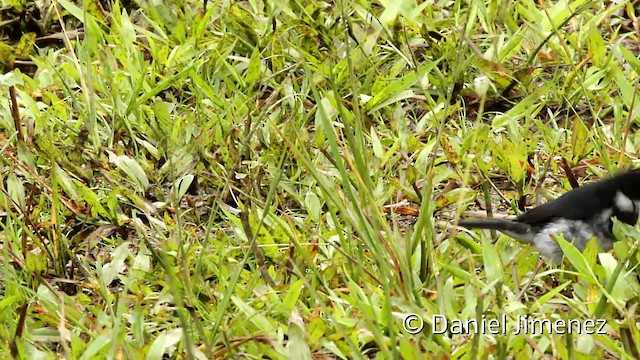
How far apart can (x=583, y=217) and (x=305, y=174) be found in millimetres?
1010

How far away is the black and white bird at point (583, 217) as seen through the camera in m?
3.46

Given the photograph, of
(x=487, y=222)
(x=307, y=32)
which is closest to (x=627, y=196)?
(x=487, y=222)

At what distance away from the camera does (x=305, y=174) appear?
4.06 meters

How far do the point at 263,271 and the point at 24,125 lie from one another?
4.40 ft

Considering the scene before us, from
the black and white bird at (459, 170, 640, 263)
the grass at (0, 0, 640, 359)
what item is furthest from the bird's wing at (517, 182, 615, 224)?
the grass at (0, 0, 640, 359)

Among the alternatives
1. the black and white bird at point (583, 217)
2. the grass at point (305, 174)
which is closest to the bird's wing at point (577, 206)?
the black and white bird at point (583, 217)

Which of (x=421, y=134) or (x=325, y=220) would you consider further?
(x=421, y=134)

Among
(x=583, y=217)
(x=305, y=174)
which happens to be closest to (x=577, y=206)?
(x=583, y=217)

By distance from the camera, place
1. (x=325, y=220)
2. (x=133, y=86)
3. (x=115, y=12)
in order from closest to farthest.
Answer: (x=325, y=220) < (x=133, y=86) < (x=115, y=12)

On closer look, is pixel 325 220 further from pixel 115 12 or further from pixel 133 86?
pixel 115 12

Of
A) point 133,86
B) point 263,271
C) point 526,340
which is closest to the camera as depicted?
point 526,340

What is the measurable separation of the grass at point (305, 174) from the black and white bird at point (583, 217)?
0.07m

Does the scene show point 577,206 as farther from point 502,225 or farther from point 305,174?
point 305,174

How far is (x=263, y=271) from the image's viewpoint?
11.1ft
